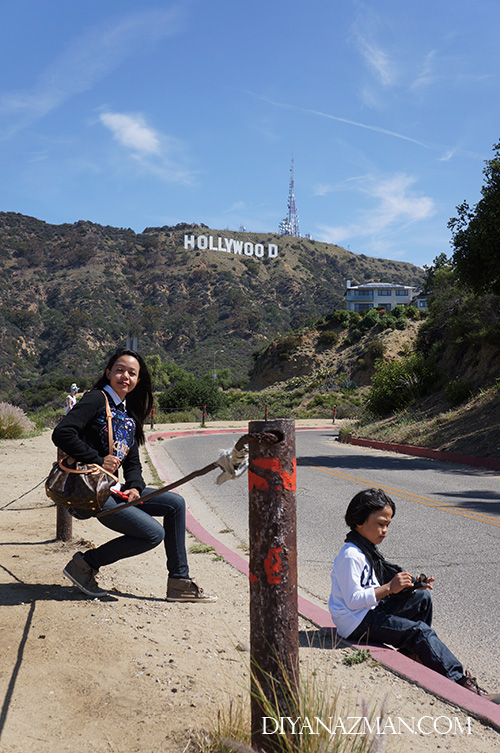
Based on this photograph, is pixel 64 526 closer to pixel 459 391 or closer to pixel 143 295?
pixel 459 391

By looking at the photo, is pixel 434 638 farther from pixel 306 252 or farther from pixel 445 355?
pixel 306 252

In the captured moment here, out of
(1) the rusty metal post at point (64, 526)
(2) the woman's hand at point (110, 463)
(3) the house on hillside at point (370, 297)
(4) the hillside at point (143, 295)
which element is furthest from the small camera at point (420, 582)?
(3) the house on hillside at point (370, 297)

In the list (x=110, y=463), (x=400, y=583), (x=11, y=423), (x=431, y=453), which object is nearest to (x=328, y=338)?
(x=431, y=453)

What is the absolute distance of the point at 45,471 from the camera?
39.8 feet

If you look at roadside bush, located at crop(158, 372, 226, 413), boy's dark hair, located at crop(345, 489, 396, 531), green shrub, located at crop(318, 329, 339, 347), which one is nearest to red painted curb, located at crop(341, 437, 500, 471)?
boy's dark hair, located at crop(345, 489, 396, 531)

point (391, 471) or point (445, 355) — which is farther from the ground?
point (445, 355)

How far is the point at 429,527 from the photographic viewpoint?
8.27 m

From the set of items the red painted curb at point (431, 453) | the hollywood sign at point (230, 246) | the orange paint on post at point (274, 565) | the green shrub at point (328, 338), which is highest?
the hollywood sign at point (230, 246)

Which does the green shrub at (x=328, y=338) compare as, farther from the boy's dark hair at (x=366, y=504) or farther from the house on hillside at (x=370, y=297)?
the boy's dark hair at (x=366, y=504)

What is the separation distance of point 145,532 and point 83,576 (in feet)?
1.80

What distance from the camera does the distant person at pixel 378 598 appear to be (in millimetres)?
3744

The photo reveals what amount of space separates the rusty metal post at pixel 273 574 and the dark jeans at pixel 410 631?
1.76 meters

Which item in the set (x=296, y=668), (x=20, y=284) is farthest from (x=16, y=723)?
(x=20, y=284)

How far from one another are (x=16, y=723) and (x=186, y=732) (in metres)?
0.74
